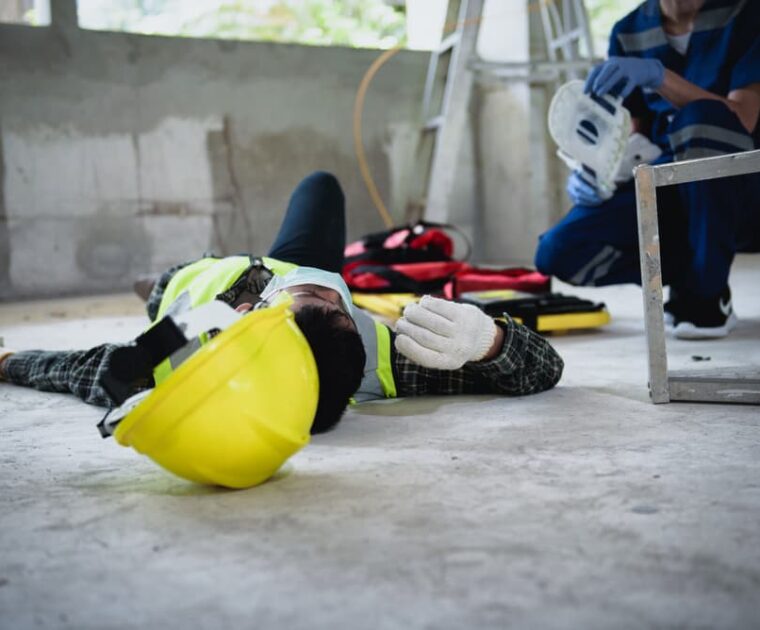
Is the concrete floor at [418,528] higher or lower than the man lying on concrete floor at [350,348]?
lower

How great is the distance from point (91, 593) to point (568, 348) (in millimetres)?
1888

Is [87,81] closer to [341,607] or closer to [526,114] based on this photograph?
[526,114]

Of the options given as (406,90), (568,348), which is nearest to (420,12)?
(406,90)

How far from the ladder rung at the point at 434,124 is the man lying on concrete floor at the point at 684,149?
2460 mm

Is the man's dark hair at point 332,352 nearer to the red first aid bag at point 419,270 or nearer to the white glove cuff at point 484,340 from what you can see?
the white glove cuff at point 484,340

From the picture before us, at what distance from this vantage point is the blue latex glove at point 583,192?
2734 mm

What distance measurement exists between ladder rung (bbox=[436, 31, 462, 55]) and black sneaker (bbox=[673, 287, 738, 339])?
2.96 metres

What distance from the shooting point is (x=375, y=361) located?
1.83 m

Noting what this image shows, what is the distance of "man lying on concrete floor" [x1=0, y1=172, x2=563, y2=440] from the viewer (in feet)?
4.66

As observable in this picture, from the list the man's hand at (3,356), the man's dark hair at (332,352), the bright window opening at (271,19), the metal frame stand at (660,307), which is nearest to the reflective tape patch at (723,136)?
the metal frame stand at (660,307)

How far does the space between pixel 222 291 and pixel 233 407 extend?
2.81 feet

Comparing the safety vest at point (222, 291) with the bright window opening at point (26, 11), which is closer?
the safety vest at point (222, 291)

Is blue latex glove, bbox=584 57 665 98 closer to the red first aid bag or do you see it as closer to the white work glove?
the red first aid bag

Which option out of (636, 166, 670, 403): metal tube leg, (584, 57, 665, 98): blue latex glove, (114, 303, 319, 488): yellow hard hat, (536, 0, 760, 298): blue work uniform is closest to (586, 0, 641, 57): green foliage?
(536, 0, 760, 298): blue work uniform
